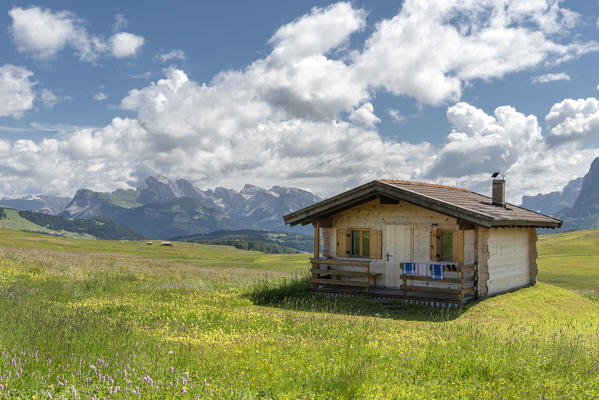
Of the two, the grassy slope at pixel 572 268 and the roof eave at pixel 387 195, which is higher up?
the roof eave at pixel 387 195

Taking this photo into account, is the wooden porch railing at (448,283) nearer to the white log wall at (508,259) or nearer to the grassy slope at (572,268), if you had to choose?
the white log wall at (508,259)

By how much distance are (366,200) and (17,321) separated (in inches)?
588

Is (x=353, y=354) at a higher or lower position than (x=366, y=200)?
lower

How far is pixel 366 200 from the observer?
21641mm

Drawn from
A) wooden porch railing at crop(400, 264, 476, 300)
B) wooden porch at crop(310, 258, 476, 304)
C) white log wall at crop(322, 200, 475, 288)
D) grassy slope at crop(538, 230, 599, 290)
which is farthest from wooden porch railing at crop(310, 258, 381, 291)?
grassy slope at crop(538, 230, 599, 290)

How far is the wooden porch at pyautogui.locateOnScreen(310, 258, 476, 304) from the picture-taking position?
19.0 meters

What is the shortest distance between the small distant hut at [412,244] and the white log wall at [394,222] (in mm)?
42

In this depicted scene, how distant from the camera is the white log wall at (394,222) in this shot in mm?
19922

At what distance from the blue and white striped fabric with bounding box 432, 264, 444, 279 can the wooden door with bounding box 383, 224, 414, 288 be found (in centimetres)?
148

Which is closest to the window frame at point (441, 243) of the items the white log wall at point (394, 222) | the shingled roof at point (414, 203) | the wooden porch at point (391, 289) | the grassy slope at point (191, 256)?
the white log wall at point (394, 222)

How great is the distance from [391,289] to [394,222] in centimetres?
303

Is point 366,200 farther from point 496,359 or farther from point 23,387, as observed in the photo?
point 23,387

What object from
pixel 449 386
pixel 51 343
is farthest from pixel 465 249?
pixel 51 343

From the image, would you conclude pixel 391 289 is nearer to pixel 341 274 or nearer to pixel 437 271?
pixel 341 274
